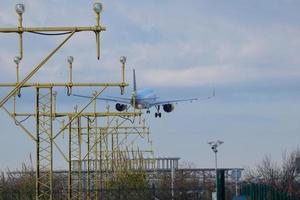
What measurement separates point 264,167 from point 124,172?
13.1 m

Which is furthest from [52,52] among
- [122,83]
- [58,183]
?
[58,183]

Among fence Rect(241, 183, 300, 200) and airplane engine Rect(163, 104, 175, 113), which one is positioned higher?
airplane engine Rect(163, 104, 175, 113)

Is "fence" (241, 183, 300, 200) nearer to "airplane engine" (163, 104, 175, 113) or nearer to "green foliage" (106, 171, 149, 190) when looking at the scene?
"green foliage" (106, 171, 149, 190)

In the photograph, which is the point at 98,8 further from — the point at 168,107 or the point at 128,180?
the point at 168,107

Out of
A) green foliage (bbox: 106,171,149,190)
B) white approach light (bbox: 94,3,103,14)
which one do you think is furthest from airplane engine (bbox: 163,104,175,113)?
white approach light (bbox: 94,3,103,14)

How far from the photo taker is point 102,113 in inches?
1684

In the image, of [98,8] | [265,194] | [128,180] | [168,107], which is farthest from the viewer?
[168,107]

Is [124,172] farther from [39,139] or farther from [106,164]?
[39,139]

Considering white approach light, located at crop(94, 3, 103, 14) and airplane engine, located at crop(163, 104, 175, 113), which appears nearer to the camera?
white approach light, located at crop(94, 3, 103, 14)

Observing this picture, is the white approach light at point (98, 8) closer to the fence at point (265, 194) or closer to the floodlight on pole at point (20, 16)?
the floodlight on pole at point (20, 16)

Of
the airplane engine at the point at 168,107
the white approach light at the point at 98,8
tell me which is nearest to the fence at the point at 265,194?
the white approach light at the point at 98,8

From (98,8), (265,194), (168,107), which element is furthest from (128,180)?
(265,194)

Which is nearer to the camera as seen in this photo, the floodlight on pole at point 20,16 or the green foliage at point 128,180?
the floodlight on pole at point 20,16

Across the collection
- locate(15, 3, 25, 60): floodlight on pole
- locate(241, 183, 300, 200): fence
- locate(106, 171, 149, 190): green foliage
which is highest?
locate(15, 3, 25, 60): floodlight on pole
